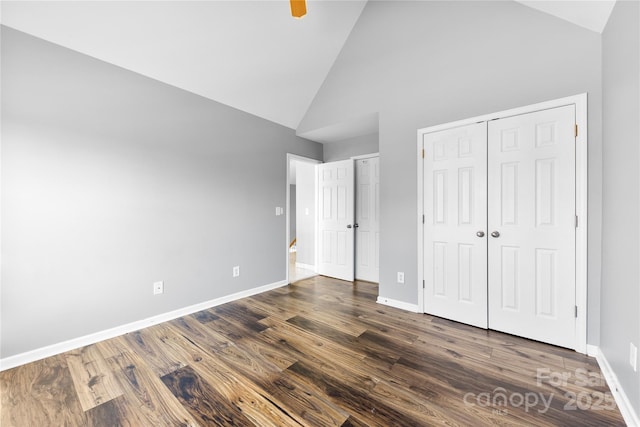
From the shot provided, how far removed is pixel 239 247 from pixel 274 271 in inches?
28.2

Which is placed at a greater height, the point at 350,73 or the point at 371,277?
the point at 350,73

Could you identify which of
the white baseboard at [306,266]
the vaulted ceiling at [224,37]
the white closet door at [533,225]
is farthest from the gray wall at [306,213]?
the white closet door at [533,225]

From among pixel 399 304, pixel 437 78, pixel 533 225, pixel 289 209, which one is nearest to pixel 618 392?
pixel 533 225

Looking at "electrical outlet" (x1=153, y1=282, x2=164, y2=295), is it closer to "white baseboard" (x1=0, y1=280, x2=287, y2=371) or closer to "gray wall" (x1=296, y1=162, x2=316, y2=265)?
"white baseboard" (x1=0, y1=280, x2=287, y2=371)

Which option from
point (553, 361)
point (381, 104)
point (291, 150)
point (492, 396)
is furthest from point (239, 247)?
point (553, 361)

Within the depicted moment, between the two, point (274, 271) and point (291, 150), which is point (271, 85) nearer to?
point (291, 150)

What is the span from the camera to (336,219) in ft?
14.2

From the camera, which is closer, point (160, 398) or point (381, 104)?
point (160, 398)

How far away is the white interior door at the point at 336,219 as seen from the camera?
414 centimetres

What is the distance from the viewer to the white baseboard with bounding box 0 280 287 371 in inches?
75.2

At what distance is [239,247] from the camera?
3359 millimetres

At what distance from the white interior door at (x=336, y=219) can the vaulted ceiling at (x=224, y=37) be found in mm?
1201

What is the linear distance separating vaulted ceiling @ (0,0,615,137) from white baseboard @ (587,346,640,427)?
7.93ft

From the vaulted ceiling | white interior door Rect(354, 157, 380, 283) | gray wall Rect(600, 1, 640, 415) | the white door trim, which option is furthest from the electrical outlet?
gray wall Rect(600, 1, 640, 415)
